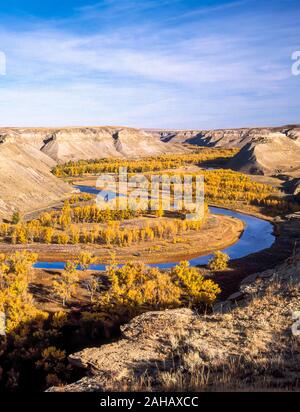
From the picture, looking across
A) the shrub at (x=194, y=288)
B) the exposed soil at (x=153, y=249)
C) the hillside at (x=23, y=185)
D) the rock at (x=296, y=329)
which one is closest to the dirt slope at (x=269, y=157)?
the hillside at (x=23, y=185)

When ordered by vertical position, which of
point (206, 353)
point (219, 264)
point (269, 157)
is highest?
point (269, 157)

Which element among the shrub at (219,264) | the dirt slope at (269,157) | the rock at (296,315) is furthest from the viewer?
the dirt slope at (269,157)

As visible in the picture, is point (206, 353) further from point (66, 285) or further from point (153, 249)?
point (153, 249)

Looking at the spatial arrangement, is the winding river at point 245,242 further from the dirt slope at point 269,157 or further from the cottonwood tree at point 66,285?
the dirt slope at point 269,157

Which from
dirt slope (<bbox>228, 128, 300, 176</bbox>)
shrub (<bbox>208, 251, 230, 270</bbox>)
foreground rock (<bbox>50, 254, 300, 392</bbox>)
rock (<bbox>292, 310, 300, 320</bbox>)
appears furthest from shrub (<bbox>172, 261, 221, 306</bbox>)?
dirt slope (<bbox>228, 128, 300, 176</bbox>)

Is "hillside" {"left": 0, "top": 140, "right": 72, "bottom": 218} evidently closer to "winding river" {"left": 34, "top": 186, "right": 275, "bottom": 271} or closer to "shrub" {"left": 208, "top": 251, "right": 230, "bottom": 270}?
"winding river" {"left": 34, "top": 186, "right": 275, "bottom": 271}

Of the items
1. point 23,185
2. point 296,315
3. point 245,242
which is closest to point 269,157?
point 245,242

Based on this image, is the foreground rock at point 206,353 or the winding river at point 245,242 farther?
the winding river at point 245,242
